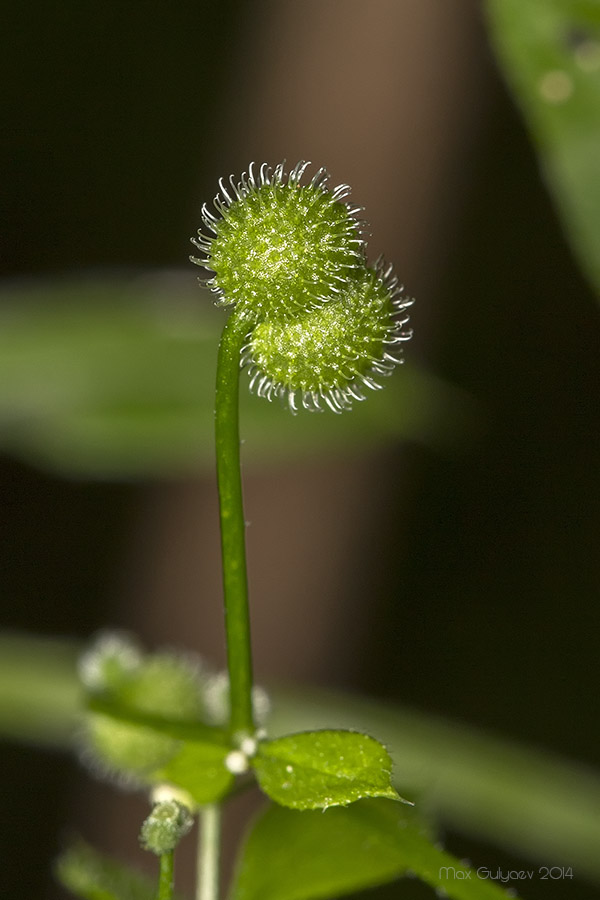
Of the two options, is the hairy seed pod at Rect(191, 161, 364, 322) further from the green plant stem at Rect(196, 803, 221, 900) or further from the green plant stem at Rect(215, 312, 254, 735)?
the green plant stem at Rect(196, 803, 221, 900)

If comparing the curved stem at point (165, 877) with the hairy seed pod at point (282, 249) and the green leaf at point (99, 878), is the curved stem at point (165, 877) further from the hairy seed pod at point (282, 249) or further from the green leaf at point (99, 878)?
the hairy seed pod at point (282, 249)

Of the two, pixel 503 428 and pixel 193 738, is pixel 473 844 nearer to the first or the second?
pixel 503 428

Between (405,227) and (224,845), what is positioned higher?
(405,227)

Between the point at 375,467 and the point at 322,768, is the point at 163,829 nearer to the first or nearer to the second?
the point at 322,768

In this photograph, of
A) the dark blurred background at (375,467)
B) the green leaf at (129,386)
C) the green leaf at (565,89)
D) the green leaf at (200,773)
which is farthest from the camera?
the dark blurred background at (375,467)

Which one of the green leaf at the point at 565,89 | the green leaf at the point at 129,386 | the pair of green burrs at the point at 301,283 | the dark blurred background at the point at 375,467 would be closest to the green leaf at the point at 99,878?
the pair of green burrs at the point at 301,283


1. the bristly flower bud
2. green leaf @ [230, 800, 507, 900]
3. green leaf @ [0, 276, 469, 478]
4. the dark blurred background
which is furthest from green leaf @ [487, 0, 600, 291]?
the dark blurred background

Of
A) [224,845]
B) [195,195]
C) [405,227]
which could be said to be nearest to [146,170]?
[195,195]
